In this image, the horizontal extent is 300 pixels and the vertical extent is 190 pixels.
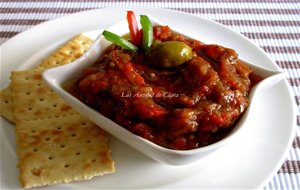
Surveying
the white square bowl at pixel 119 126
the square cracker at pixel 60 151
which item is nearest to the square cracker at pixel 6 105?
the square cracker at pixel 60 151

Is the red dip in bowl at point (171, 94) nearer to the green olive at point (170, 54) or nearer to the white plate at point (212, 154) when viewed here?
the green olive at point (170, 54)

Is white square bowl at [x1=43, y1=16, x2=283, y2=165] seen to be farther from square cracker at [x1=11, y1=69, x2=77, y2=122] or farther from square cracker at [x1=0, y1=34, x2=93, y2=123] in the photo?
square cracker at [x1=0, y1=34, x2=93, y2=123]

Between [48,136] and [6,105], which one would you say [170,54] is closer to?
[48,136]

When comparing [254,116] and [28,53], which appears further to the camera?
[28,53]

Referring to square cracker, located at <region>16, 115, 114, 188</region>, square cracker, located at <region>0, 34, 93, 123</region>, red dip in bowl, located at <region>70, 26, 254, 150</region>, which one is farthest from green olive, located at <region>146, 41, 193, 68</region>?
square cracker, located at <region>0, 34, 93, 123</region>

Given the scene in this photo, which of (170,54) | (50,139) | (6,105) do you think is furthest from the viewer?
(6,105)

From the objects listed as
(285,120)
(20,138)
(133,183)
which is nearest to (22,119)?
(20,138)

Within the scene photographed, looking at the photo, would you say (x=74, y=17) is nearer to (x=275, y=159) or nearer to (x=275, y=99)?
(x=275, y=99)

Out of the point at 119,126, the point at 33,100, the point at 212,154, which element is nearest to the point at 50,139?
the point at 33,100
